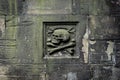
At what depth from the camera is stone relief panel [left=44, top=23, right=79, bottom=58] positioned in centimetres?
504

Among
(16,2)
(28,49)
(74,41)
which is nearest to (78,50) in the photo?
(74,41)

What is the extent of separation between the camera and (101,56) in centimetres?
502

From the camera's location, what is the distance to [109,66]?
503 centimetres

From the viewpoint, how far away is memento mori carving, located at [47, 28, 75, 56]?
16.5 ft

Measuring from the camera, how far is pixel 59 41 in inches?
198

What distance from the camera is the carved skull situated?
501 centimetres

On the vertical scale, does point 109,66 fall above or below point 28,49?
below

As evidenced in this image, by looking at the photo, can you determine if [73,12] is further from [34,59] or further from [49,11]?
[34,59]

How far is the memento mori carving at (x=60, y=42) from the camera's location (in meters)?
5.02

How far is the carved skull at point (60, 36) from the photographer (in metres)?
5.01

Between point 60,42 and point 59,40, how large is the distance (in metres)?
0.05

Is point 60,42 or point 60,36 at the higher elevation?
point 60,36

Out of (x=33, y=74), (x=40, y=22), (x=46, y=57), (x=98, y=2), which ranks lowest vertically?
(x=33, y=74)

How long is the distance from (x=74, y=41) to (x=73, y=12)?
555mm
